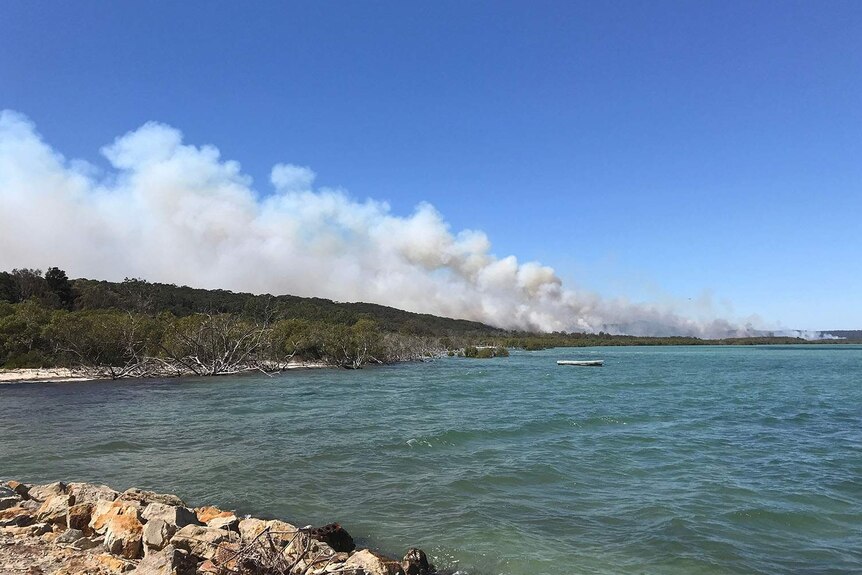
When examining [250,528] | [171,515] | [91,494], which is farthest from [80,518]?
[250,528]

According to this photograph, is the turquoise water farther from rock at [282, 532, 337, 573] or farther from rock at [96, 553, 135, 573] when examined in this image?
rock at [96, 553, 135, 573]

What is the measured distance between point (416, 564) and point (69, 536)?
20.9 ft

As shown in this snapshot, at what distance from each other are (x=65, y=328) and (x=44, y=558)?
58.8 m

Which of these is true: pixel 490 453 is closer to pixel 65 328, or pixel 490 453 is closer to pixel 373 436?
pixel 373 436

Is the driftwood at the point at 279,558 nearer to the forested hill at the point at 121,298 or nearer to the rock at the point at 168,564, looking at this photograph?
the rock at the point at 168,564

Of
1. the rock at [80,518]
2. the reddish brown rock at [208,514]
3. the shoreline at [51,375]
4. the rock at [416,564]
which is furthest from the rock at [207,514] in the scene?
the shoreline at [51,375]

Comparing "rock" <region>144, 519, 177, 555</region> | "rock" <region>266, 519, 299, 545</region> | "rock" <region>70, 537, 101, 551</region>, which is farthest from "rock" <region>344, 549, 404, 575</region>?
"rock" <region>70, 537, 101, 551</region>

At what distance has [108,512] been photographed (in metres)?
10.8

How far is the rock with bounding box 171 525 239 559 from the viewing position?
9.28 meters

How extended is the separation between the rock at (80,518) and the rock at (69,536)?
165mm

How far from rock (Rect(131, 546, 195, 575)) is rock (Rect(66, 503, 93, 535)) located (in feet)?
10.9

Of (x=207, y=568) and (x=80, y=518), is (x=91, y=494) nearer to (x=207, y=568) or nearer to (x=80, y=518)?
(x=80, y=518)

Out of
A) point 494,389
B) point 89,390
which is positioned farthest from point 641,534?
point 89,390

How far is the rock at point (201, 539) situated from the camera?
9.28 metres
